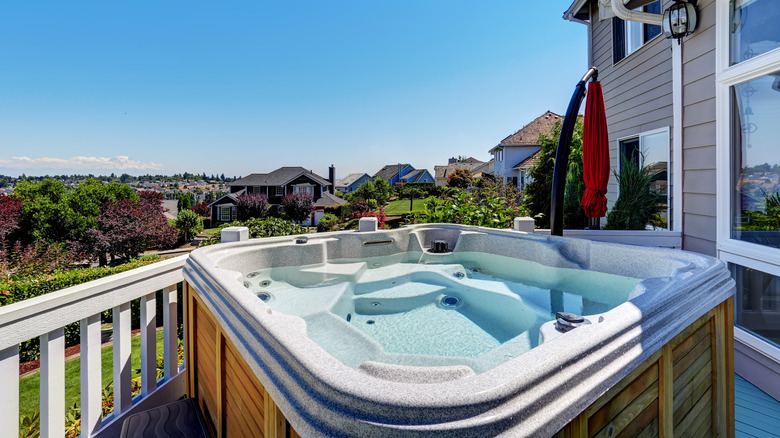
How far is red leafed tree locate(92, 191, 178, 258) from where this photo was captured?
14.8 metres

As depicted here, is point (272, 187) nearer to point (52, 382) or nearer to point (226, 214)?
point (226, 214)

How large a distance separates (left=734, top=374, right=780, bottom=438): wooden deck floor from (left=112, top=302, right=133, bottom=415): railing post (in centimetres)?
310

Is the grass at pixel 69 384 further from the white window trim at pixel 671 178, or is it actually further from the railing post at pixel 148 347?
the white window trim at pixel 671 178

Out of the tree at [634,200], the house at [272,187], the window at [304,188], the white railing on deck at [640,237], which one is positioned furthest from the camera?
the window at [304,188]

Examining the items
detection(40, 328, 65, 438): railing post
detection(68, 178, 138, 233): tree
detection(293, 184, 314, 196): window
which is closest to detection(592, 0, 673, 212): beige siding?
detection(40, 328, 65, 438): railing post

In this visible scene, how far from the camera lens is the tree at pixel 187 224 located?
66.5 feet

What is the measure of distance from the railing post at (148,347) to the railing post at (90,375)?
0.25 m

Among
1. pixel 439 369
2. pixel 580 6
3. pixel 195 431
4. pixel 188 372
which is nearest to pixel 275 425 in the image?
pixel 439 369

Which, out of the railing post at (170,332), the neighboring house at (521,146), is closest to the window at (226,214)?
the neighboring house at (521,146)

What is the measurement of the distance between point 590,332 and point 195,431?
1.76 m

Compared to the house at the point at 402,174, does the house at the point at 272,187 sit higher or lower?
lower

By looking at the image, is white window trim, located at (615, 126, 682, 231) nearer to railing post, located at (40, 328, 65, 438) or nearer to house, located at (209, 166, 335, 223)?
railing post, located at (40, 328, 65, 438)

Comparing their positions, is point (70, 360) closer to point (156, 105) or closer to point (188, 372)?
point (188, 372)

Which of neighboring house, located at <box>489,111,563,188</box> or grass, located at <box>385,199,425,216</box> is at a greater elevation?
neighboring house, located at <box>489,111,563,188</box>
